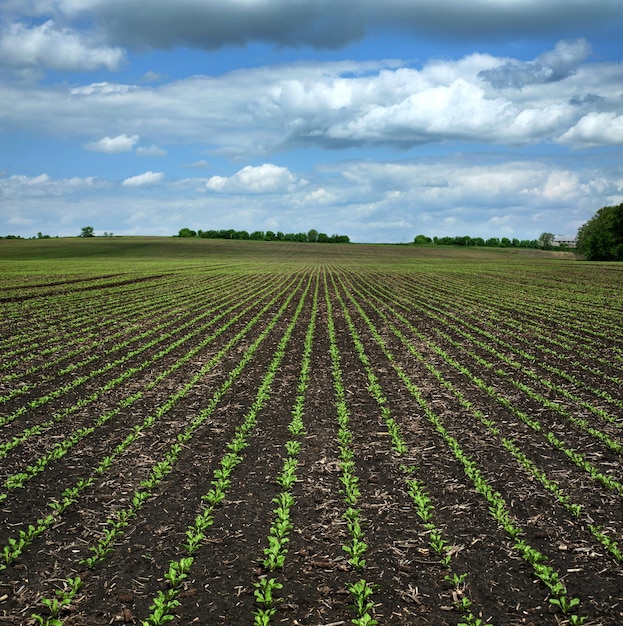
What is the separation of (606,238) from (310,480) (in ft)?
371

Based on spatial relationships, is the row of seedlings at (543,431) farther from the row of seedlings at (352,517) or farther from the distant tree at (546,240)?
the distant tree at (546,240)

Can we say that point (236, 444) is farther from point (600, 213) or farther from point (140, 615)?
point (600, 213)

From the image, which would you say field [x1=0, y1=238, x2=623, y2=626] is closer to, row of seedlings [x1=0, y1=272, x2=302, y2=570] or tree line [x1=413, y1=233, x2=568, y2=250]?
row of seedlings [x1=0, y1=272, x2=302, y2=570]

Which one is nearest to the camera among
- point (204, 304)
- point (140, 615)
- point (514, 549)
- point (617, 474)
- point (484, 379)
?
point (140, 615)

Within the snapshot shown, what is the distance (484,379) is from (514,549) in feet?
28.8

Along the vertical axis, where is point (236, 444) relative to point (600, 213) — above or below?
below

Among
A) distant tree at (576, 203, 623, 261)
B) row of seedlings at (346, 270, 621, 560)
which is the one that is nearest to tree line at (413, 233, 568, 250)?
distant tree at (576, 203, 623, 261)

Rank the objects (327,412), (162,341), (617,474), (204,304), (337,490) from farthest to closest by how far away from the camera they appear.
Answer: (204,304)
(162,341)
(327,412)
(617,474)
(337,490)

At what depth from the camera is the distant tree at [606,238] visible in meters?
107

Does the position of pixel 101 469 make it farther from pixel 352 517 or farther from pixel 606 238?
pixel 606 238

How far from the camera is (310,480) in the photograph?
9.21 metres

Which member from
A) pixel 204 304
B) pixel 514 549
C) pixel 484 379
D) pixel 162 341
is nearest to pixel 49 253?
pixel 204 304

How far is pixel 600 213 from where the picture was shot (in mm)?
124062

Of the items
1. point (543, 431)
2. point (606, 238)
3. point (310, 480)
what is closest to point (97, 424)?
point (310, 480)
